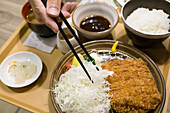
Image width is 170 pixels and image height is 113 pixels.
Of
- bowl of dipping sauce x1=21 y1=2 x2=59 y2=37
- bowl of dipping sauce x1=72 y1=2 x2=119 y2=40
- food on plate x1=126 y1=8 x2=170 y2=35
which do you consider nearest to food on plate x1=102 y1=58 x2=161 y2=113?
food on plate x1=126 y1=8 x2=170 y2=35

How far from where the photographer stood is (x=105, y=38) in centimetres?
209

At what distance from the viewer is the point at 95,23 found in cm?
203

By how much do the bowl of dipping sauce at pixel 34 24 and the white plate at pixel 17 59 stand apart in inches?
11.8

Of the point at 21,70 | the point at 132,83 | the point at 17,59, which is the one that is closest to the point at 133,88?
the point at 132,83

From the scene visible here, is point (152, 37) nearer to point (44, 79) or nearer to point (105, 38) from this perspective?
point (105, 38)

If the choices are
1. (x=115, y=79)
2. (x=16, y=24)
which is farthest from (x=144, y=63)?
(x=16, y=24)

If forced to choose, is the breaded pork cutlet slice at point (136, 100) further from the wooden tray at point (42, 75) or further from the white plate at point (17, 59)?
the white plate at point (17, 59)

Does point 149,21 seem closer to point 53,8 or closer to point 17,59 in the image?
point 53,8

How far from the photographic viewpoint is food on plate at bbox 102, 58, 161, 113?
1.45 m

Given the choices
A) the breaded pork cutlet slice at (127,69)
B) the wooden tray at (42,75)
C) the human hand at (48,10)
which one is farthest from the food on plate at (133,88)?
the human hand at (48,10)

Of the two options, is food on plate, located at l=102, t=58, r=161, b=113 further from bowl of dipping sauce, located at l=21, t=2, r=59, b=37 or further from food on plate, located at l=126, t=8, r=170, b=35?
bowl of dipping sauce, located at l=21, t=2, r=59, b=37

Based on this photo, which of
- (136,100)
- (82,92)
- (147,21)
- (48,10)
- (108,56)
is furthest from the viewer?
(108,56)

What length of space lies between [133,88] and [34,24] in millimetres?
1314

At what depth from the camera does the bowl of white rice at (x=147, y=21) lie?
1716mm
